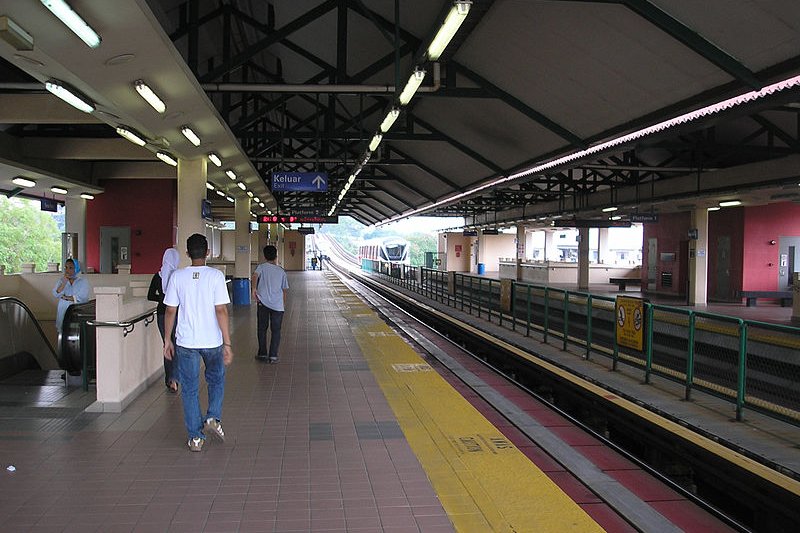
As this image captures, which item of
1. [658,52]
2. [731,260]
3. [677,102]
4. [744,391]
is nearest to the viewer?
[744,391]

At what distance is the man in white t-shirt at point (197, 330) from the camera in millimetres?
4828

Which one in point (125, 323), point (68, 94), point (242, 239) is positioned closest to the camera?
point (125, 323)

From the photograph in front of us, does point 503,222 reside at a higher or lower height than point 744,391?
higher

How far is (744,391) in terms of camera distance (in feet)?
20.9

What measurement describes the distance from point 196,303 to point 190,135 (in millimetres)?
6162

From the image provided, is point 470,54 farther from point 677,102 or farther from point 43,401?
point 43,401

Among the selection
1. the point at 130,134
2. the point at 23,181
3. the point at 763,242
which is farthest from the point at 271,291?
the point at 763,242

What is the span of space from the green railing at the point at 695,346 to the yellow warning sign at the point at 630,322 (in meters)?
0.10

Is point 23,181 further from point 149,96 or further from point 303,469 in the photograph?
point 303,469

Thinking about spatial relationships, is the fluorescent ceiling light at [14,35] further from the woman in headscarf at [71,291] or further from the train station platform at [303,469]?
the train station platform at [303,469]

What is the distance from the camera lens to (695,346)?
7301mm

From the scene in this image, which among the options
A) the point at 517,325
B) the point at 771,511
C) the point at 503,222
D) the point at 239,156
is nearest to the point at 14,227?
the point at 503,222

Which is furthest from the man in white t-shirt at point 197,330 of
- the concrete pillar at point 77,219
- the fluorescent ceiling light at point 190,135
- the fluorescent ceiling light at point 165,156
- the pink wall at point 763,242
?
the pink wall at point 763,242

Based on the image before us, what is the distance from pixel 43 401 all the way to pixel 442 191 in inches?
684
